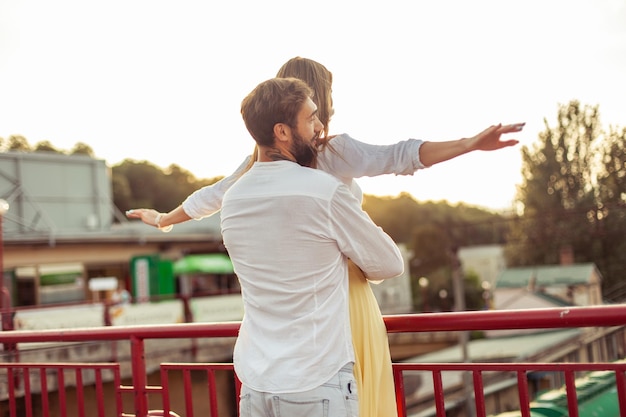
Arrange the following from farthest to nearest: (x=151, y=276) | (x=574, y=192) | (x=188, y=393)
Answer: (x=151, y=276) < (x=574, y=192) < (x=188, y=393)

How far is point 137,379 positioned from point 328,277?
1746 millimetres

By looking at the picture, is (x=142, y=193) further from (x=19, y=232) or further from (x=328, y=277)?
(x=328, y=277)

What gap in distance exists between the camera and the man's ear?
1798 millimetres

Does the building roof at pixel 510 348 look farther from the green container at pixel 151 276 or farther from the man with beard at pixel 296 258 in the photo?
the man with beard at pixel 296 258

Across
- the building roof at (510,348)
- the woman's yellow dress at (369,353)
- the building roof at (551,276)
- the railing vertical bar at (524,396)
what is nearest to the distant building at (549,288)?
the building roof at (551,276)

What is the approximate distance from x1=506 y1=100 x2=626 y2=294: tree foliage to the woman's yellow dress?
35.7 ft

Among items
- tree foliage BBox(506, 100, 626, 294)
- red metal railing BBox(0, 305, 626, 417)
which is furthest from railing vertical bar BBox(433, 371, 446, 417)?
tree foliage BBox(506, 100, 626, 294)

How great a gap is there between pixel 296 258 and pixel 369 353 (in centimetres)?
35

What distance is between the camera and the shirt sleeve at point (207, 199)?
2.43 meters

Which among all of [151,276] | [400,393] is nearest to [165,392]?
[400,393]

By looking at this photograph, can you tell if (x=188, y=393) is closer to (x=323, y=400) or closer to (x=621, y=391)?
(x=323, y=400)

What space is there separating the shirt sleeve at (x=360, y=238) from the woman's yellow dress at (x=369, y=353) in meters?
0.07

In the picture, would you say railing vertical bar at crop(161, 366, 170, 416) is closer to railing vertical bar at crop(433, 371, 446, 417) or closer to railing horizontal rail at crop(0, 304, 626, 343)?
railing horizontal rail at crop(0, 304, 626, 343)

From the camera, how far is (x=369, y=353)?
1.85 meters
